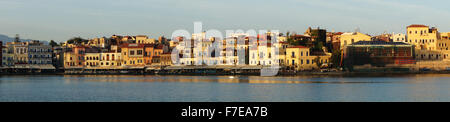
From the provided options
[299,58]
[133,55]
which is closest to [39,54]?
[133,55]

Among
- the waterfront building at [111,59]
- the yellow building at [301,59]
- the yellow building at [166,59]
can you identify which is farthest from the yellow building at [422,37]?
the waterfront building at [111,59]

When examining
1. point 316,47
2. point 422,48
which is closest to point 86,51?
point 316,47

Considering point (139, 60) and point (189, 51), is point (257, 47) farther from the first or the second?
point (139, 60)

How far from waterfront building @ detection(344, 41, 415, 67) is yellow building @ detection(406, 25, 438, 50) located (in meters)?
5.61

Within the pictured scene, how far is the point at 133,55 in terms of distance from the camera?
114m

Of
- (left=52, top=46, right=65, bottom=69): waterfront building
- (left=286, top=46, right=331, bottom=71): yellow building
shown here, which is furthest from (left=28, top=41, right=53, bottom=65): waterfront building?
(left=286, top=46, right=331, bottom=71): yellow building

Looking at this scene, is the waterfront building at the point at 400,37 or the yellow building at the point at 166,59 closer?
the waterfront building at the point at 400,37

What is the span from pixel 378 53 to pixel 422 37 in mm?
11059

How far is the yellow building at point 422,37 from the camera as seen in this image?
101 meters

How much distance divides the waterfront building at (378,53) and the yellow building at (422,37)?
5.61 meters

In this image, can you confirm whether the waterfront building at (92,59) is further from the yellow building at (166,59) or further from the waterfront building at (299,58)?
the waterfront building at (299,58)

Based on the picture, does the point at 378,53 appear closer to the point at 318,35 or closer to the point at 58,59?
the point at 318,35
